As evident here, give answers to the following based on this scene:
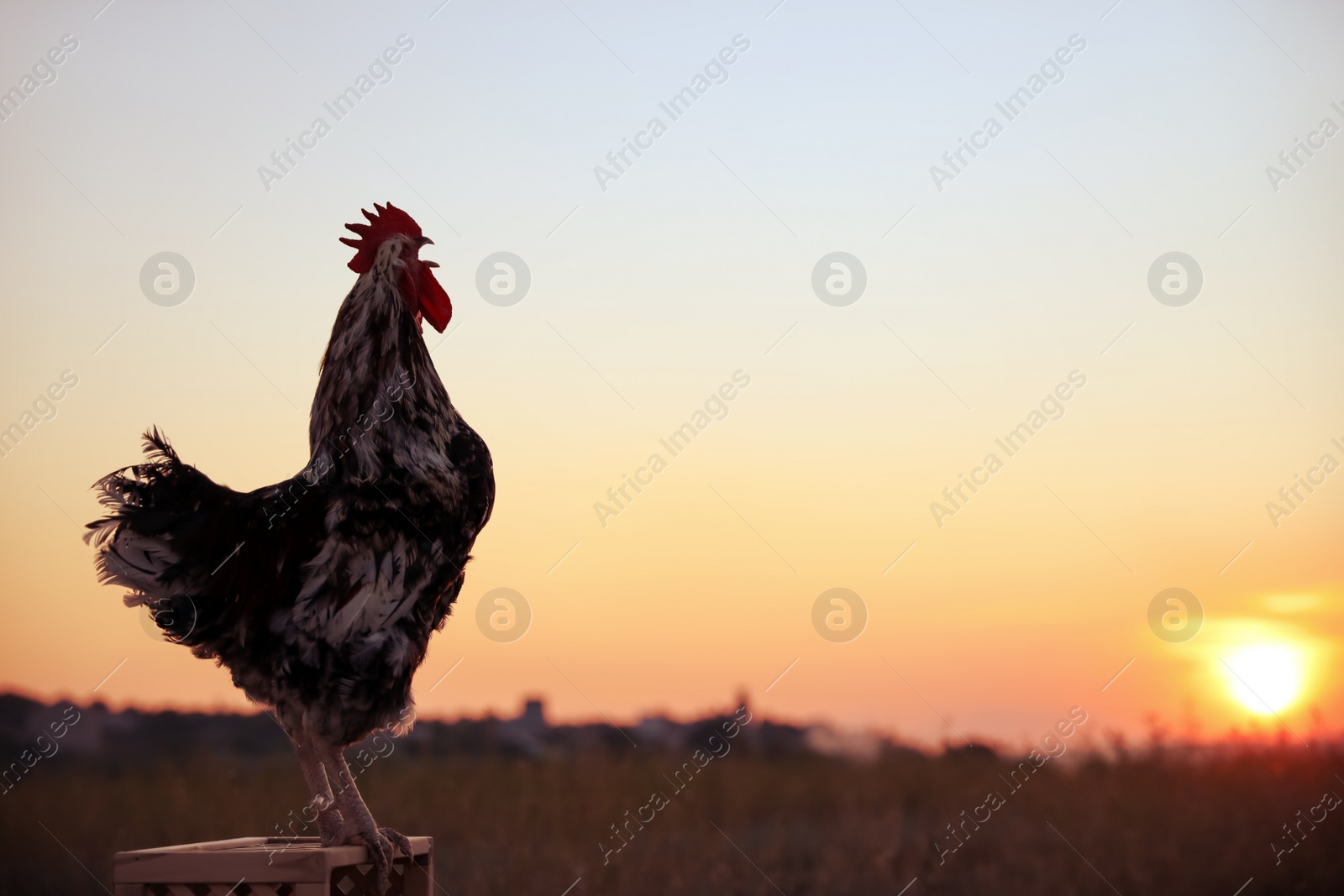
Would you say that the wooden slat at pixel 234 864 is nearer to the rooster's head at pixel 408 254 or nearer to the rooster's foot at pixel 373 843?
the rooster's foot at pixel 373 843

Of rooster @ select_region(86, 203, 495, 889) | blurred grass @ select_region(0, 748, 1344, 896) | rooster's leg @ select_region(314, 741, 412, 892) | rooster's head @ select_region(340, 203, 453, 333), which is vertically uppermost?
rooster's head @ select_region(340, 203, 453, 333)

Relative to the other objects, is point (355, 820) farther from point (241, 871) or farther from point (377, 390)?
point (377, 390)

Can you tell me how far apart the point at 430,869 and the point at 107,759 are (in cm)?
449

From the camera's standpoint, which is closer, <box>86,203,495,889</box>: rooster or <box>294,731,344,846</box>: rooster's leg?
<box>86,203,495,889</box>: rooster

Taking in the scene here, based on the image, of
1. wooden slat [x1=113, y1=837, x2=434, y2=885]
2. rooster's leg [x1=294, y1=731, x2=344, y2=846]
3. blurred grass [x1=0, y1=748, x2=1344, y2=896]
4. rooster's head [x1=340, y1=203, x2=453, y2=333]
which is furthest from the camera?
blurred grass [x1=0, y1=748, x2=1344, y2=896]

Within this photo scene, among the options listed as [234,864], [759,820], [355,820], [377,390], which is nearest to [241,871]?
[234,864]

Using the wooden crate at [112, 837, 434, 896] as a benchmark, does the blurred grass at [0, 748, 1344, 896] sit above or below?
below

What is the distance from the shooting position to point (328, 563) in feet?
12.0

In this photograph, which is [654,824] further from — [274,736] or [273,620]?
[273,620]

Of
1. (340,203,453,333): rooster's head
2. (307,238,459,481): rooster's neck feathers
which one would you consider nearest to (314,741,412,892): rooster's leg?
(307,238,459,481): rooster's neck feathers

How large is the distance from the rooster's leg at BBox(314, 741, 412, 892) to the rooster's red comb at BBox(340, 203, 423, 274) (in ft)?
6.35

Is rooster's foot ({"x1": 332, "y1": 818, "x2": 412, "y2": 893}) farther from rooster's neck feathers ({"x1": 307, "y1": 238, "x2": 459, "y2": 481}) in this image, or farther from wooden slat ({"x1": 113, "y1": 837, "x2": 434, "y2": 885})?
rooster's neck feathers ({"x1": 307, "y1": 238, "x2": 459, "y2": 481})

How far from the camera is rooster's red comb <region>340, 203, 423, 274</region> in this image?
4.34m

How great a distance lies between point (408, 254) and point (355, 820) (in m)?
2.21
